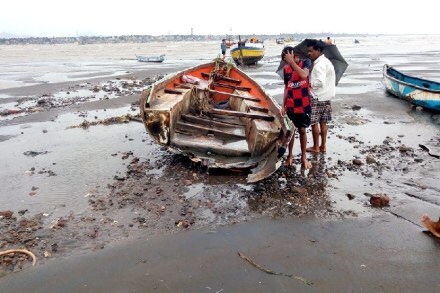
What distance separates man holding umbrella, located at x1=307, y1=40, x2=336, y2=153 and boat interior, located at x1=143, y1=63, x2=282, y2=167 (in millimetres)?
709

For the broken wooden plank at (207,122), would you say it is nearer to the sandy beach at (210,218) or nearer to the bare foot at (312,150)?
the sandy beach at (210,218)

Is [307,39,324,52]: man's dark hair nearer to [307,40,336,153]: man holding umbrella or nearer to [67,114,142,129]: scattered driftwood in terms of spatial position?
[307,40,336,153]: man holding umbrella

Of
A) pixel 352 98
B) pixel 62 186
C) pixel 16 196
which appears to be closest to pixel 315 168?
pixel 62 186

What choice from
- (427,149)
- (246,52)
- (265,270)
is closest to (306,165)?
(427,149)

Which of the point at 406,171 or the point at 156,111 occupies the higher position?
the point at 156,111

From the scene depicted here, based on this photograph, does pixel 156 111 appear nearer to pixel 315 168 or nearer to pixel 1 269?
pixel 315 168

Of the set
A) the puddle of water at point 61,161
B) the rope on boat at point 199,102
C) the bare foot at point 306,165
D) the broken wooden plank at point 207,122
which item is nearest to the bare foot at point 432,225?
the bare foot at point 306,165

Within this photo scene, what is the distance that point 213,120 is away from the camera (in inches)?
294

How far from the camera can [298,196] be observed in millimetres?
5047

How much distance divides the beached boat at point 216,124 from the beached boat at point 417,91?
4811 millimetres

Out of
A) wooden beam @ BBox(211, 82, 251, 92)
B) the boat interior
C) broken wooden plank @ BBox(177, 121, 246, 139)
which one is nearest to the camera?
the boat interior

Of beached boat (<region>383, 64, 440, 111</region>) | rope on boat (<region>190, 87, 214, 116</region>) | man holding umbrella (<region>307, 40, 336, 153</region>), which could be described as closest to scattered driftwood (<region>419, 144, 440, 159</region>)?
man holding umbrella (<region>307, 40, 336, 153</region>)

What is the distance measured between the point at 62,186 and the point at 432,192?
523cm

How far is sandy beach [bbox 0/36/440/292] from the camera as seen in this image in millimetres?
3445
